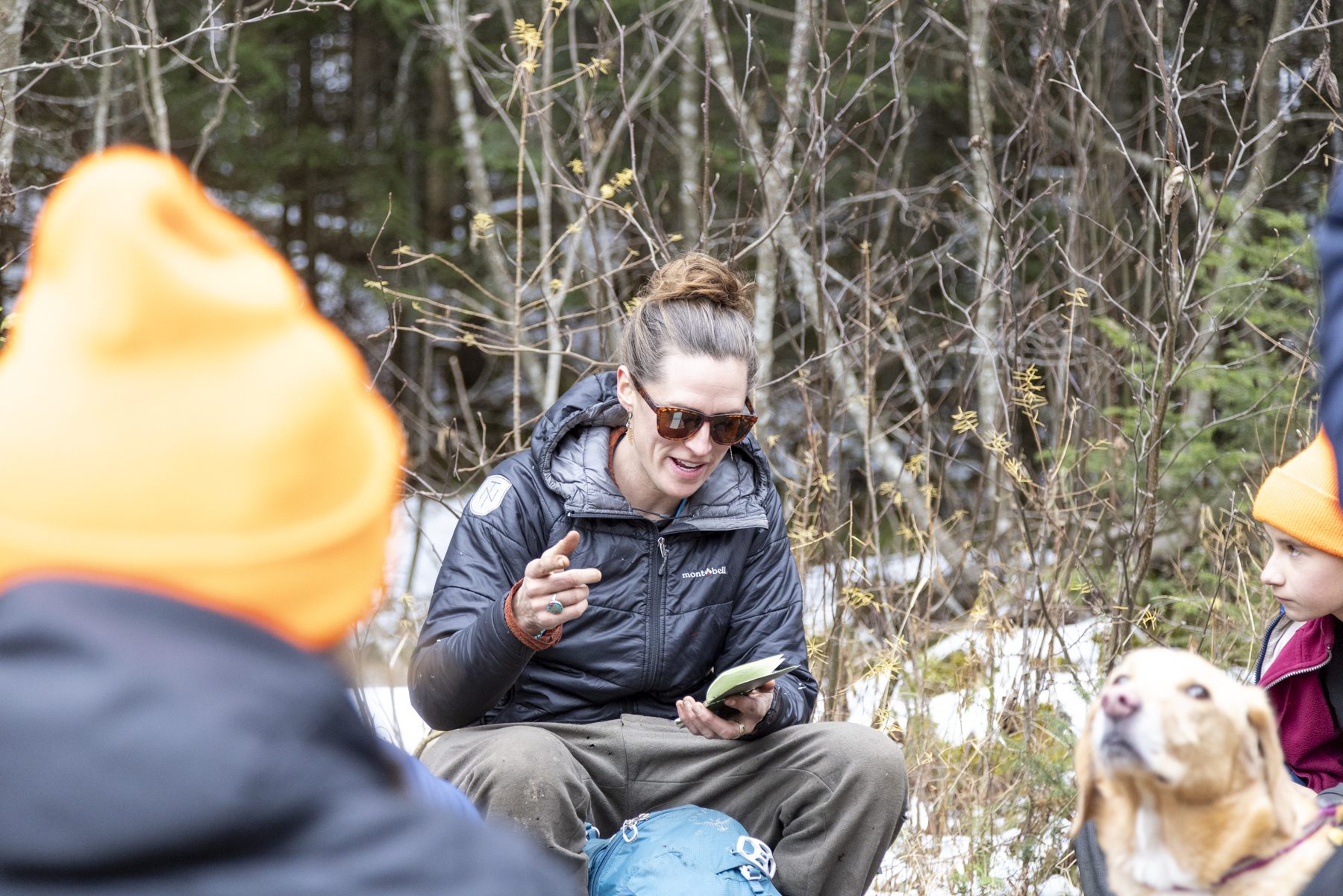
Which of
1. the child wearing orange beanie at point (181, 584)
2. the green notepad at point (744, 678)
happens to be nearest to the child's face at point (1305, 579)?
the green notepad at point (744, 678)

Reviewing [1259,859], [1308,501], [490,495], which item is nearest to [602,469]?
[490,495]

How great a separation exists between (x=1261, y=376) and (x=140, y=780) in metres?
5.02

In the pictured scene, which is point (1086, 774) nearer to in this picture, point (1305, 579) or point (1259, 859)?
point (1259, 859)

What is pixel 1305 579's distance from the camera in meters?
2.45

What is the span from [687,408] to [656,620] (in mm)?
529

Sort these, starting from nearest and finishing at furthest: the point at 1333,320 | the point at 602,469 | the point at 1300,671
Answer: the point at 1333,320 → the point at 1300,671 → the point at 602,469

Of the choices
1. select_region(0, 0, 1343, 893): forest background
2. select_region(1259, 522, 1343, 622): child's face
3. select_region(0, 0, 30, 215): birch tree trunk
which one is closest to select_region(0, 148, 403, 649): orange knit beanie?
select_region(1259, 522, 1343, 622): child's face

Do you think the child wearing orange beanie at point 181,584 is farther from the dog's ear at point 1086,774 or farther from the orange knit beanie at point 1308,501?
the orange knit beanie at point 1308,501

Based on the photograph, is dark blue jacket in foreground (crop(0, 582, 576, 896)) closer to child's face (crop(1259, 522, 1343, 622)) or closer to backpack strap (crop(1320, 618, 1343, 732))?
child's face (crop(1259, 522, 1343, 622))

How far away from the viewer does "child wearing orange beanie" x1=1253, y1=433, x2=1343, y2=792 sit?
242cm

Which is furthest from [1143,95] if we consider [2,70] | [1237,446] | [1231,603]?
[2,70]

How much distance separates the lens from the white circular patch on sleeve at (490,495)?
2.94 meters

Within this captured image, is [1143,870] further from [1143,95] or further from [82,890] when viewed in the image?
[1143,95]

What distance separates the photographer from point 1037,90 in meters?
4.18
